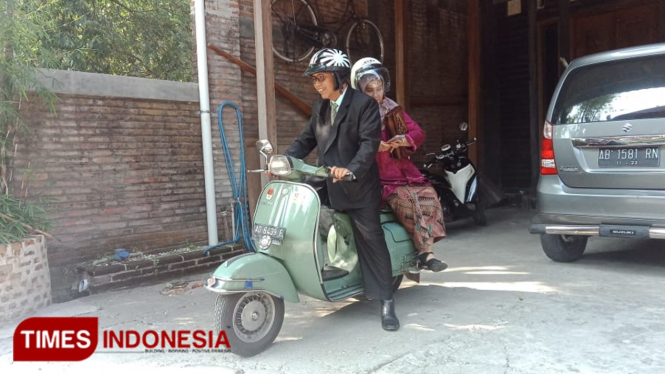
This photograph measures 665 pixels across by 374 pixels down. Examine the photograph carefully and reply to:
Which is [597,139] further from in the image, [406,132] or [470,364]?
[470,364]

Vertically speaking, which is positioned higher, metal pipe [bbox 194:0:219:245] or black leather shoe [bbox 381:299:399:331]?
metal pipe [bbox 194:0:219:245]

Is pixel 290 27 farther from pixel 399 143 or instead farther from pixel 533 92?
pixel 533 92

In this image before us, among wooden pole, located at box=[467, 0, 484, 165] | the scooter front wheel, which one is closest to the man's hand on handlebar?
the scooter front wheel

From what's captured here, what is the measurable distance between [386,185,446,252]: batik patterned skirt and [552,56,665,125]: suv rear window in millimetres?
1540

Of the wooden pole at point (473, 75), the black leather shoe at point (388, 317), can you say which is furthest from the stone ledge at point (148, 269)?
the wooden pole at point (473, 75)

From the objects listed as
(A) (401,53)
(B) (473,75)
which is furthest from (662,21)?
(A) (401,53)

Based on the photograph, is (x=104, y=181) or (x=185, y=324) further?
(x=104, y=181)

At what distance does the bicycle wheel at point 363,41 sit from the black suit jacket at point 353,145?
4603 millimetres

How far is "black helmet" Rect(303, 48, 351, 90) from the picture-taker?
340 centimetres

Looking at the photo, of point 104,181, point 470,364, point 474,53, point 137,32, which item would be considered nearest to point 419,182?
point 470,364

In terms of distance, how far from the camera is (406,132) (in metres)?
3.94

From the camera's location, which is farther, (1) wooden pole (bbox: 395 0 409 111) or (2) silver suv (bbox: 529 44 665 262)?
(1) wooden pole (bbox: 395 0 409 111)

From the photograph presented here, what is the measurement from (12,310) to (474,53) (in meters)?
7.32

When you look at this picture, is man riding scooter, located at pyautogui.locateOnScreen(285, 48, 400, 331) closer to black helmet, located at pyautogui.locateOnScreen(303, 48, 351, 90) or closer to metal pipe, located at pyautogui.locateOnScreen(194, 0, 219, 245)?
black helmet, located at pyautogui.locateOnScreen(303, 48, 351, 90)
